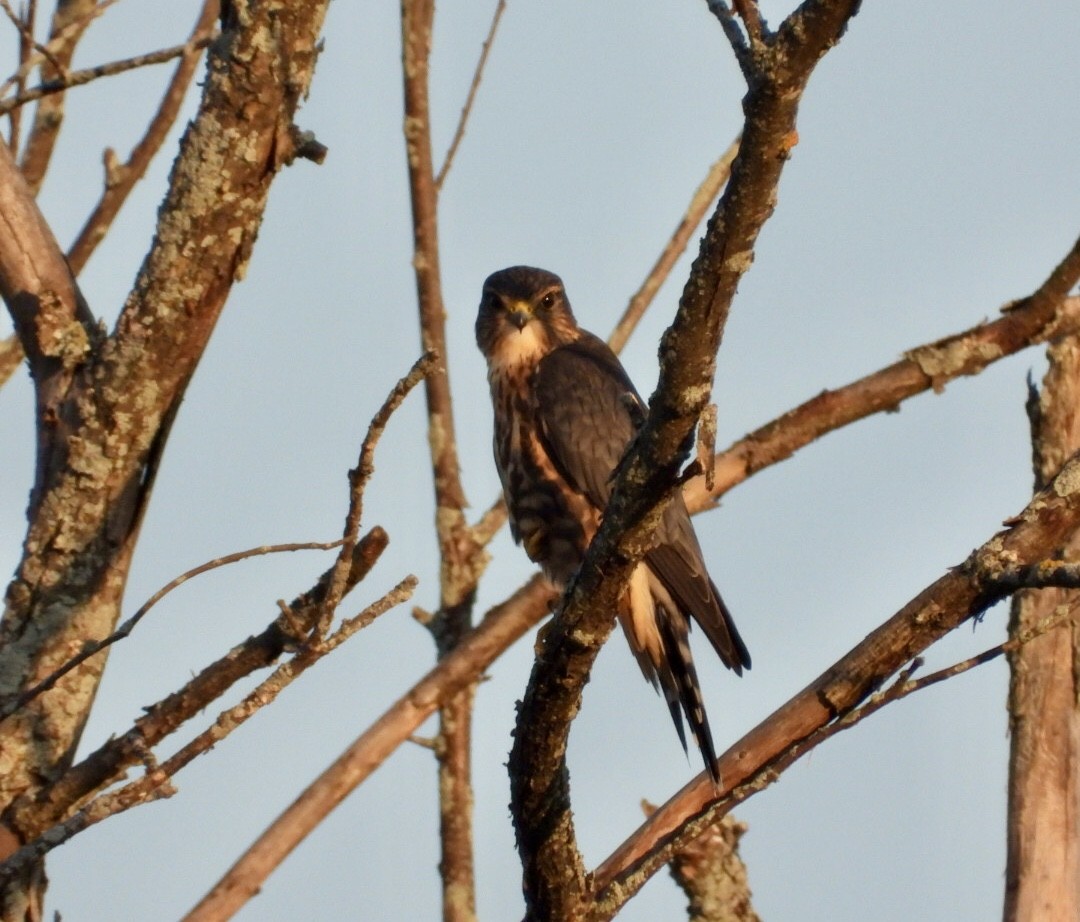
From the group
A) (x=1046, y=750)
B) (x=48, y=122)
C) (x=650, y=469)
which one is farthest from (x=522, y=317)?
(x=650, y=469)

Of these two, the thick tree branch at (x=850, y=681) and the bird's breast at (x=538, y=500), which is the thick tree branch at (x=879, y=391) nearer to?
the bird's breast at (x=538, y=500)

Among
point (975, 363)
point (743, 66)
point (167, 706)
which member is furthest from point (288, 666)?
point (975, 363)

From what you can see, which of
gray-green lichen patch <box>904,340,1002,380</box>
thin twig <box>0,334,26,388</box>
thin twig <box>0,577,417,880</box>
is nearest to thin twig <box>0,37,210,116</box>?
thin twig <box>0,334,26,388</box>

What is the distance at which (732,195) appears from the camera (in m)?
2.26

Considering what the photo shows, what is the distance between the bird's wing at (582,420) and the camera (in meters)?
5.10

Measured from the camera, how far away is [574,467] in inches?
201

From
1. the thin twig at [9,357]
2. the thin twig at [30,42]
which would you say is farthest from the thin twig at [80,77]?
the thin twig at [9,357]

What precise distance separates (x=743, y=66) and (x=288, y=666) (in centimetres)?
143

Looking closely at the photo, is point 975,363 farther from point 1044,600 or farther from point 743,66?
point 743,66

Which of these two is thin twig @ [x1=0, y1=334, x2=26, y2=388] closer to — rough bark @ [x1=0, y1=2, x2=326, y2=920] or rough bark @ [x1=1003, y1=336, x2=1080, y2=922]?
rough bark @ [x1=0, y1=2, x2=326, y2=920]

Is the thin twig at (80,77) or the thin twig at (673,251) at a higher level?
the thin twig at (673,251)

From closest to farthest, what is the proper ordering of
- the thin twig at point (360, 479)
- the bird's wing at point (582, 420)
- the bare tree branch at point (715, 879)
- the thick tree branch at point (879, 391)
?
the thin twig at point (360, 479) < the bare tree branch at point (715, 879) < the bird's wing at point (582, 420) < the thick tree branch at point (879, 391)

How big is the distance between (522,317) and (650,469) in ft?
10.6

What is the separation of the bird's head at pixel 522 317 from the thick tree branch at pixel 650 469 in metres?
2.77
